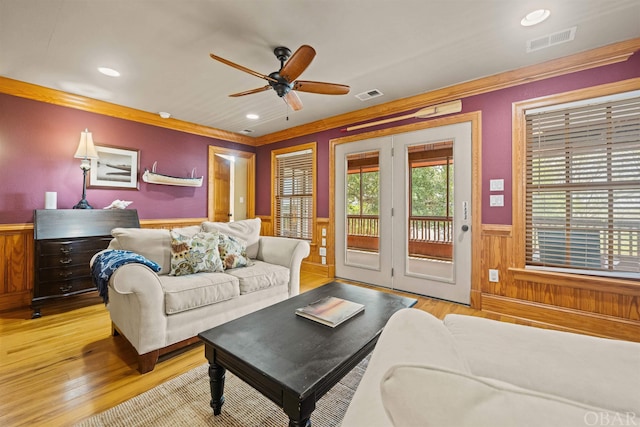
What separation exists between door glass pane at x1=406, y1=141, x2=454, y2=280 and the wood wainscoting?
0.48 m

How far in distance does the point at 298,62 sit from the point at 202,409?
7.71 feet

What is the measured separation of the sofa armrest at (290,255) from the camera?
2.85 m

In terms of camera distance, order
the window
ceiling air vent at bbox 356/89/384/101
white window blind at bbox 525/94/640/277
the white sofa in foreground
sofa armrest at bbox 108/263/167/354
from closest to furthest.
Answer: the white sofa in foreground
sofa armrest at bbox 108/263/167/354
white window blind at bbox 525/94/640/277
ceiling air vent at bbox 356/89/384/101
the window

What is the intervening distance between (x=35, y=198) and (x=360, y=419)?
173 inches

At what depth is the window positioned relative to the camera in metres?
4.73

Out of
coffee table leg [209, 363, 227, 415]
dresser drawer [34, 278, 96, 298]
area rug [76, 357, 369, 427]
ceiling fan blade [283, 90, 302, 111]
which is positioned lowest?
area rug [76, 357, 369, 427]

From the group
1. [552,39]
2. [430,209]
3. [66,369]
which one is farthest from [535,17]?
[66,369]

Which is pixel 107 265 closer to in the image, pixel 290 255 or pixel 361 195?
pixel 290 255

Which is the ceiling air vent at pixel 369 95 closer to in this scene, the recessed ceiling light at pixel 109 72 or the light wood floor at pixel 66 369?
the recessed ceiling light at pixel 109 72

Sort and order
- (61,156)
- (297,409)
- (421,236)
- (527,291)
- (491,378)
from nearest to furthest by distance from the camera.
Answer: (491,378)
(297,409)
(527,291)
(61,156)
(421,236)

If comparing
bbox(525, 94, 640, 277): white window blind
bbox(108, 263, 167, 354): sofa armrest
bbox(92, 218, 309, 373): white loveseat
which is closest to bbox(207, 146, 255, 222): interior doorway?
bbox(92, 218, 309, 373): white loveseat

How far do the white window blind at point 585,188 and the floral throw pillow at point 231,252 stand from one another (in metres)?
2.91

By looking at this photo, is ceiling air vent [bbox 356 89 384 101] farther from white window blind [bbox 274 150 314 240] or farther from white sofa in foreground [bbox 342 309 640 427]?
white sofa in foreground [bbox 342 309 640 427]

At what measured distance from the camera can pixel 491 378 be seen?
26.6 inches
